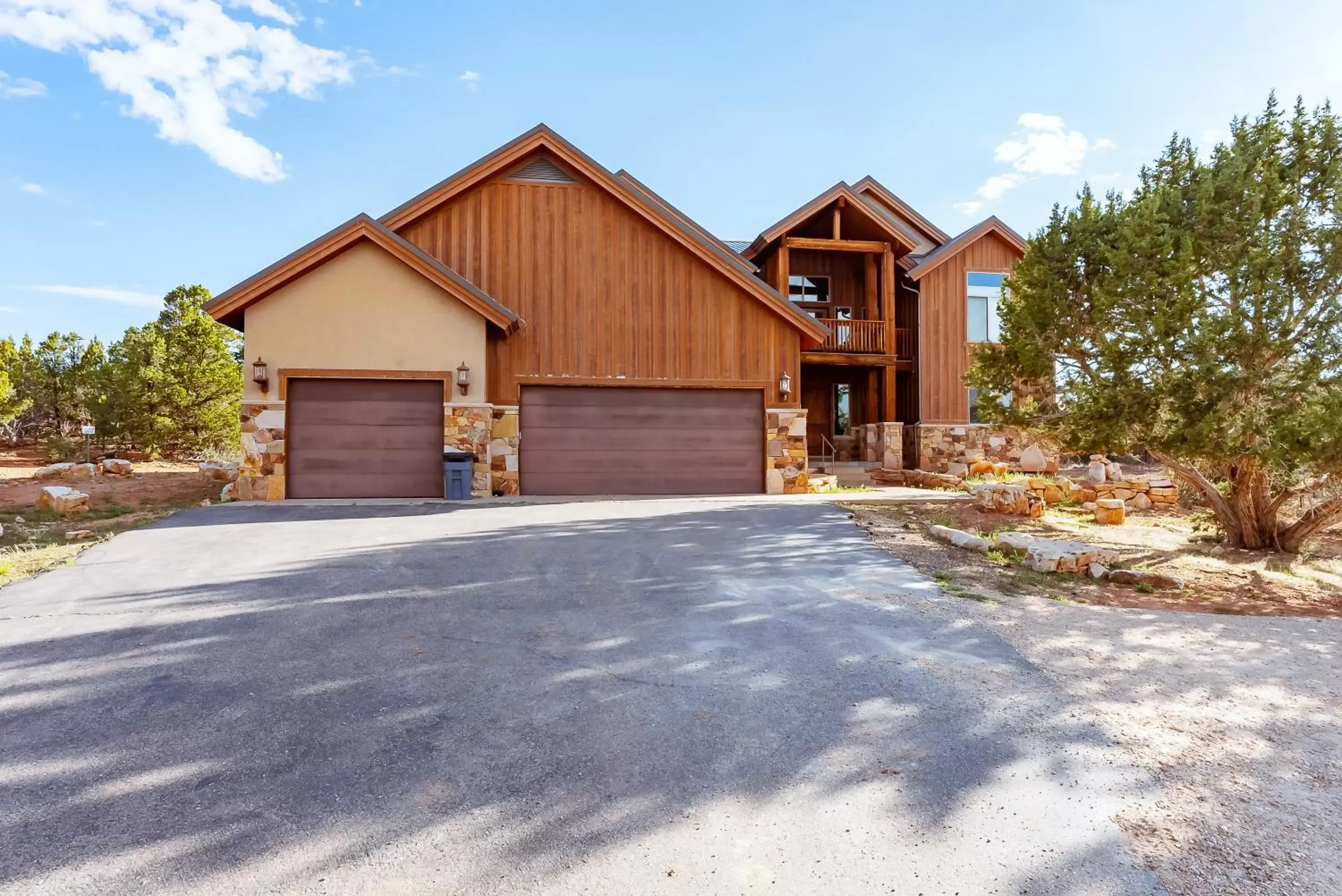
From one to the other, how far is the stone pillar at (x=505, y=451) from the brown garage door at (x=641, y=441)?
22cm

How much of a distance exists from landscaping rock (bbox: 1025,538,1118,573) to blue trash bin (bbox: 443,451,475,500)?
8664mm

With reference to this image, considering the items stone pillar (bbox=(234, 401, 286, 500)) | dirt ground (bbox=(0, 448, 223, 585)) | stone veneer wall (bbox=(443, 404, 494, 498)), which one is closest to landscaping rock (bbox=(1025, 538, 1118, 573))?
stone veneer wall (bbox=(443, 404, 494, 498))

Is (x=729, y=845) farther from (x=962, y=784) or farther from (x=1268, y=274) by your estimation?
(x=1268, y=274)

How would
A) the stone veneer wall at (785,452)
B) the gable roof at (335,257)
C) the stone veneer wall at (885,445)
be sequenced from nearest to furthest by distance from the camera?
the gable roof at (335,257) < the stone veneer wall at (785,452) < the stone veneer wall at (885,445)

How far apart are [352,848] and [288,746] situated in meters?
0.87

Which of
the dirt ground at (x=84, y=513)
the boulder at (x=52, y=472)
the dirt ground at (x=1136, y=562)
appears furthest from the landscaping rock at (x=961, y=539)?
the boulder at (x=52, y=472)

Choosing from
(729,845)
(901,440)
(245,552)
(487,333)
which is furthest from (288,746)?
(901,440)

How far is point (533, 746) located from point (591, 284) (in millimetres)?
11052

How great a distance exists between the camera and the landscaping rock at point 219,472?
1398 centimetres

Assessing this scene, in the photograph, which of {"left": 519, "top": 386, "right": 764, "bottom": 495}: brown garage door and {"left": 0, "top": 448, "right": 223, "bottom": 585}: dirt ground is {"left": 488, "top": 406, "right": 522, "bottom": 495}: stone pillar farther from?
{"left": 0, "top": 448, "right": 223, "bottom": 585}: dirt ground

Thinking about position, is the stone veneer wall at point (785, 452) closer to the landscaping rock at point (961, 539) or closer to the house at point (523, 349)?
the house at point (523, 349)

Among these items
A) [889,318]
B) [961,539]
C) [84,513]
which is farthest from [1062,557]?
[84,513]

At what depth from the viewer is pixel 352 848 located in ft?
7.23

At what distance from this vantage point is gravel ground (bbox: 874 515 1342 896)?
7.29ft
